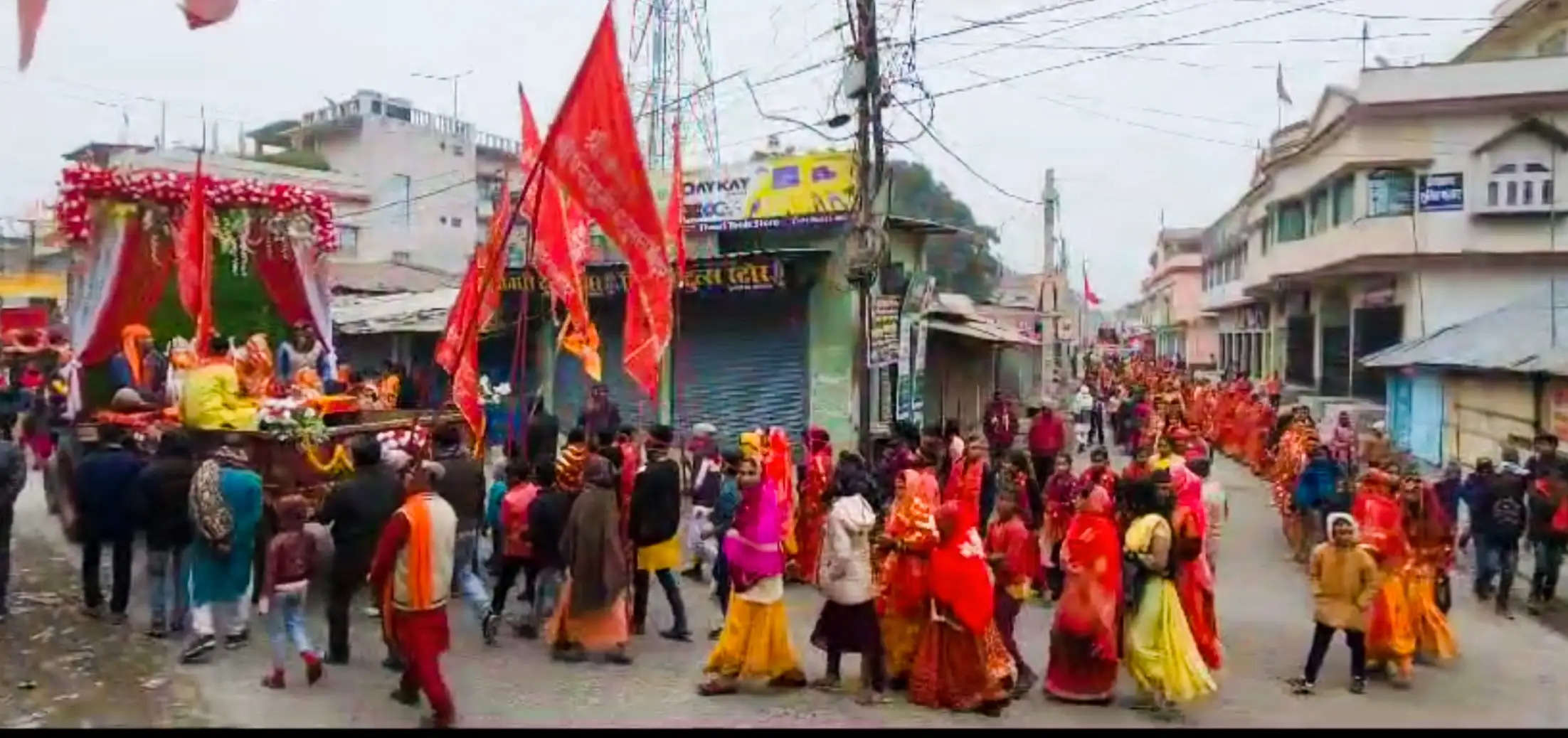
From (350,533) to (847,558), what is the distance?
331 cm

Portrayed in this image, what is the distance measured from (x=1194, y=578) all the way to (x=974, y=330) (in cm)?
1391

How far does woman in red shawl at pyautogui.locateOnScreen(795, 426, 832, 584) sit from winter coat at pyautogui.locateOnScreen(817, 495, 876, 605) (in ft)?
11.6

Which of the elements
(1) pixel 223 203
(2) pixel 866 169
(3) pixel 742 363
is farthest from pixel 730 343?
(1) pixel 223 203

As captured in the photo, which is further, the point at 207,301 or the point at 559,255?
the point at 207,301

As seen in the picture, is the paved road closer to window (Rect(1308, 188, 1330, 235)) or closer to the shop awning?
the shop awning

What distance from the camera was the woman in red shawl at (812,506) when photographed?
11.0 m

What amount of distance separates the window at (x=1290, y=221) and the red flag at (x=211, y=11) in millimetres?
29842

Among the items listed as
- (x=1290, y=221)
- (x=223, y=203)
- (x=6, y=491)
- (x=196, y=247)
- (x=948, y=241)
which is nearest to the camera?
(x=6, y=491)

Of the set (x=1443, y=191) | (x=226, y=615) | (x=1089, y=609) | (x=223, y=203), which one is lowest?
(x=226, y=615)

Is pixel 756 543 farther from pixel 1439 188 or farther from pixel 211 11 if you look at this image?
pixel 1439 188

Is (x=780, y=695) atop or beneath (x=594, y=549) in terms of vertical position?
beneath

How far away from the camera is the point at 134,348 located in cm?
1257

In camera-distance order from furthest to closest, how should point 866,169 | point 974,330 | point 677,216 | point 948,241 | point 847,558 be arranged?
point 948,241
point 974,330
point 677,216
point 866,169
point 847,558

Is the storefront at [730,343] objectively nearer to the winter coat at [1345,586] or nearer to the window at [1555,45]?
the winter coat at [1345,586]
